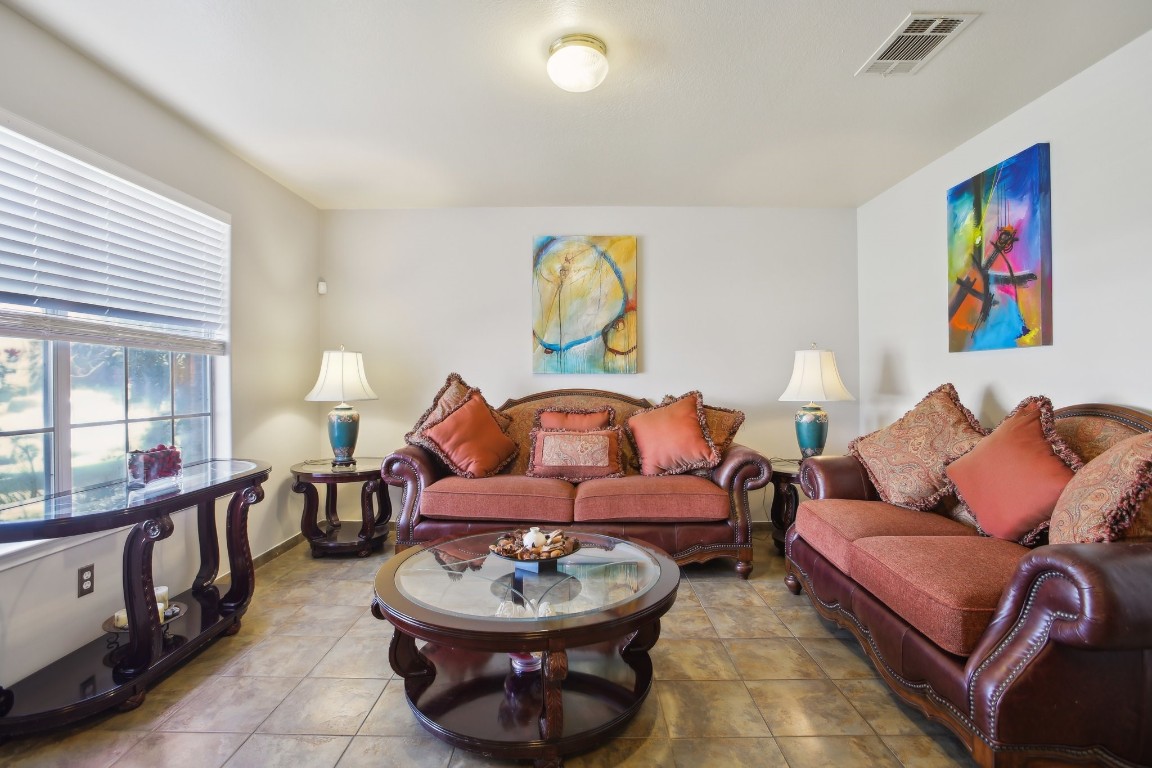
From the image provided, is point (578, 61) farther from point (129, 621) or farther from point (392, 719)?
point (129, 621)

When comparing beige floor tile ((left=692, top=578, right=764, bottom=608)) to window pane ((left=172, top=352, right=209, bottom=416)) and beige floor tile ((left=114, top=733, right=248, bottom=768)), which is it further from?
window pane ((left=172, top=352, right=209, bottom=416))

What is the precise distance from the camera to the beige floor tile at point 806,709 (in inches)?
67.4

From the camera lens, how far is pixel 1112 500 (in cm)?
156

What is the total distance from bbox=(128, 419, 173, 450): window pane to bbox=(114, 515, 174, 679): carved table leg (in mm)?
804

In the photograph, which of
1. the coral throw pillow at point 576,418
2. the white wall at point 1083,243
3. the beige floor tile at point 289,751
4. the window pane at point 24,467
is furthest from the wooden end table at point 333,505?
the white wall at point 1083,243

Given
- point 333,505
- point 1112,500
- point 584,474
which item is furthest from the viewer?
point 333,505

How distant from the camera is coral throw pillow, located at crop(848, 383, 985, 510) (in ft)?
8.13

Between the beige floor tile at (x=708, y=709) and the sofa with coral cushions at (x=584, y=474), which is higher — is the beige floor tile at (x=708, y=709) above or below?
below

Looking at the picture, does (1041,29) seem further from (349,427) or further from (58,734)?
(58,734)

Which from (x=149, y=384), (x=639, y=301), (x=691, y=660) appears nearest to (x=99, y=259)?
(x=149, y=384)

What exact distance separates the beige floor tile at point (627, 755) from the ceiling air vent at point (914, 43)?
262cm

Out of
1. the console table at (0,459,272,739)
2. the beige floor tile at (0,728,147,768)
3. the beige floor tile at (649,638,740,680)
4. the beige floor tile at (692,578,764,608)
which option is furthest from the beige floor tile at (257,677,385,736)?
the beige floor tile at (692,578,764,608)

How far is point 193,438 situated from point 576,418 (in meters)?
2.22

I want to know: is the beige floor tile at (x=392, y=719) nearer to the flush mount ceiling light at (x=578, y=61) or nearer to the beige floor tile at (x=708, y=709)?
the beige floor tile at (x=708, y=709)
